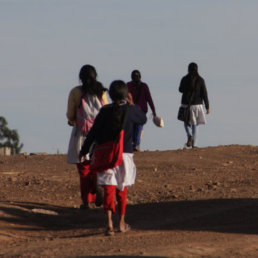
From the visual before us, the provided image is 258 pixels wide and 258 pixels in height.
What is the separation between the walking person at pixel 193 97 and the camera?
17.8 m

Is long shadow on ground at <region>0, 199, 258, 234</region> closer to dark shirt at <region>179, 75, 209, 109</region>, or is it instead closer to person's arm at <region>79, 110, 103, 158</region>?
person's arm at <region>79, 110, 103, 158</region>

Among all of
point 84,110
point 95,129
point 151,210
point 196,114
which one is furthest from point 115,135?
point 196,114

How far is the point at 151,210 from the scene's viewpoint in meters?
11.2

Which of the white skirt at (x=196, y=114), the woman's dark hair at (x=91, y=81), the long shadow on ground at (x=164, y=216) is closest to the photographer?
the long shadow on ground at (x=164, y=216)

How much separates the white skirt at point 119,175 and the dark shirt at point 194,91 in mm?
8870

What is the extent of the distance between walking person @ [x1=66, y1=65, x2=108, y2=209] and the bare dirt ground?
0.63m

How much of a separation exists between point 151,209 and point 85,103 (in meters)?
1.84

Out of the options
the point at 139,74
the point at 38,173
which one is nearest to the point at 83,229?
the point at 38,173

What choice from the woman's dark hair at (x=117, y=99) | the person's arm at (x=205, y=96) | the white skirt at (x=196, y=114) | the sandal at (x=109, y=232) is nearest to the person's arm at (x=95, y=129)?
the woman's dark hair at (x=117, y=99)

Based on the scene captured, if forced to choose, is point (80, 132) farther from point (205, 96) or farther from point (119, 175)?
point (205, 96)

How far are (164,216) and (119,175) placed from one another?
187 cm

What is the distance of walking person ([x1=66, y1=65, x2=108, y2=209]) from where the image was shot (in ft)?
34.4

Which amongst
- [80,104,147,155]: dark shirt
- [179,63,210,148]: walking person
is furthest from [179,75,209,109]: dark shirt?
[80,104,147,155]: dark shirt

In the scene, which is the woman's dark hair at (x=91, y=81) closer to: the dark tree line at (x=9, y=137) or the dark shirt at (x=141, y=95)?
the dark shirt at (x=141, y=95)
